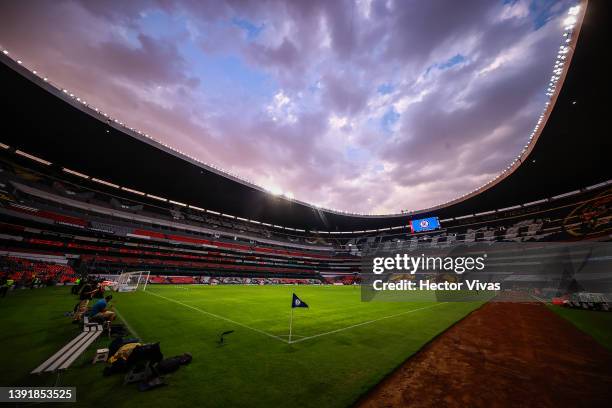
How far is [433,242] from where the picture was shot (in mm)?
71625

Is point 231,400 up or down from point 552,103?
down

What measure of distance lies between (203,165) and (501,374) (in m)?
41.2

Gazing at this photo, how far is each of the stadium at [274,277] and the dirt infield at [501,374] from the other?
0.07 meters

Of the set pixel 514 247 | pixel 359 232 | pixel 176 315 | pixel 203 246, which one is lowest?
pixel 176 315

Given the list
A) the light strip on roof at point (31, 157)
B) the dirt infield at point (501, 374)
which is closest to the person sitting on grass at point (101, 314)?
the dirt infield at point (501, 374)

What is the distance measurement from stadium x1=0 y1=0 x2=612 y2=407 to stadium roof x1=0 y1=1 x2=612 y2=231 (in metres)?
0.24

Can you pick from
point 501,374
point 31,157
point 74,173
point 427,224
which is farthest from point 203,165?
point 427,224

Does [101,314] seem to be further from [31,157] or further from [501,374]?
[31,157]

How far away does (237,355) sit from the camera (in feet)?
22.6

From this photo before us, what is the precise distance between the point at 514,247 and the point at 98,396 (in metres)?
74.1

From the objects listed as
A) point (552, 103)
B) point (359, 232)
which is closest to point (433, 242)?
point (359, 232)

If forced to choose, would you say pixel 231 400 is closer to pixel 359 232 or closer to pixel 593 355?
pixel 593 355

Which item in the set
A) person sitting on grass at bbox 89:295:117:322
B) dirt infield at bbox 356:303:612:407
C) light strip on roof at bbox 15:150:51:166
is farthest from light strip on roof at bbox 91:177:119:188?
dirt infield at bbox 356:303:612:407

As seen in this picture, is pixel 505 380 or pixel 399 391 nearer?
pixel 399 391
